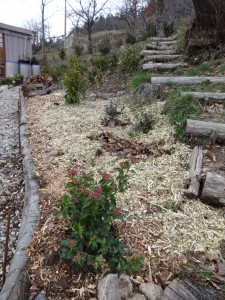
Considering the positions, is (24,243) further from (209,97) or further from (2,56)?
(2,56)

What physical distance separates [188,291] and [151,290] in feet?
0.80

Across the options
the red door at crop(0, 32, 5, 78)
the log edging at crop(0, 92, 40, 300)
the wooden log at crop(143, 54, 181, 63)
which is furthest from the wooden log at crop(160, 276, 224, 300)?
the red door at crop(0, 32, 5, 78)

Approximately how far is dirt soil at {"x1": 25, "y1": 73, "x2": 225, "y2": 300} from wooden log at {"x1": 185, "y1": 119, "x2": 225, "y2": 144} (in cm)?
16

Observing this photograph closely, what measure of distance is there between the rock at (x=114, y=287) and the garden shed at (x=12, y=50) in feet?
48.4

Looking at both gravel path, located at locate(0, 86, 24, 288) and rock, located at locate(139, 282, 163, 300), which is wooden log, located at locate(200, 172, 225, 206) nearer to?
rock, located at locate(139, 282, 163, 300)

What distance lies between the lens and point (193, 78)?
19.3 ft

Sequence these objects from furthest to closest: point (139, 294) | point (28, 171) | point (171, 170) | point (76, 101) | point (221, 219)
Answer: point (76, 101), point (28, 171), point (171, 170), point (221, 219), point (139, 294)

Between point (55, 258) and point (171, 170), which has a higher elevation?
point (171, 170)

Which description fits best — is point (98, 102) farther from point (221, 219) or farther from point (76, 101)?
point (221, 219)

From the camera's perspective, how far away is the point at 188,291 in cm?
182

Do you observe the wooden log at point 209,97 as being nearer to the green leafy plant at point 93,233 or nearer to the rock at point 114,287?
the green leafy plant at point 93,233

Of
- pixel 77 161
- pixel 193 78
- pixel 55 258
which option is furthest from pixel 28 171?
pixel 193 78

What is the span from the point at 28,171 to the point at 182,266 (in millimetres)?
2413

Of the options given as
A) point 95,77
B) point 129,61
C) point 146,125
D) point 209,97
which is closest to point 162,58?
point 129,61
